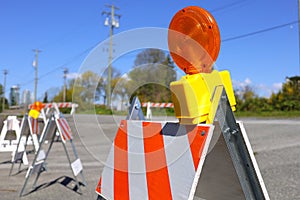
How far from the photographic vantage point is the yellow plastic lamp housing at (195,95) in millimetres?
1564

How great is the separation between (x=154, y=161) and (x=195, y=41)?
744 millimetres

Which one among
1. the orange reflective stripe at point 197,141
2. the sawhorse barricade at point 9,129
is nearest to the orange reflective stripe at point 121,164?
the orange reflective stripe at point 197,141

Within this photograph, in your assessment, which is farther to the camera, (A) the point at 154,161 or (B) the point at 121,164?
(B) the point at 121,164

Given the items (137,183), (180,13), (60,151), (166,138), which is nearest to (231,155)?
(166,138)

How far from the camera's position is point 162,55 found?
5.72 feet

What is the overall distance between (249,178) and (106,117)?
1006 mm

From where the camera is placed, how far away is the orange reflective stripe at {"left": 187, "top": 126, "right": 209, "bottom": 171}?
1.55m

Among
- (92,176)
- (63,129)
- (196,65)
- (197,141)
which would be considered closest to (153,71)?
(196,65)

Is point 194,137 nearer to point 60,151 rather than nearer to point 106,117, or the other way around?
point 106,117

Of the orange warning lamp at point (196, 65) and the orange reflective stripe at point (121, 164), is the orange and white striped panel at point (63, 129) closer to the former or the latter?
the orange reflective stripe at point (121, 164)

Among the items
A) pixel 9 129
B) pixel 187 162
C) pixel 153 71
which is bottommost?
pixel 9 129

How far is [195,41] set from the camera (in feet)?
5.56

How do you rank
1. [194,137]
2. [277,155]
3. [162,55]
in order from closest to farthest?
1. [194,137]
2. [162,55]
3. [277,155]

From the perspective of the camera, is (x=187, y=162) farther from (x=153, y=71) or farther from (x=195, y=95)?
(x=153, y=71)
